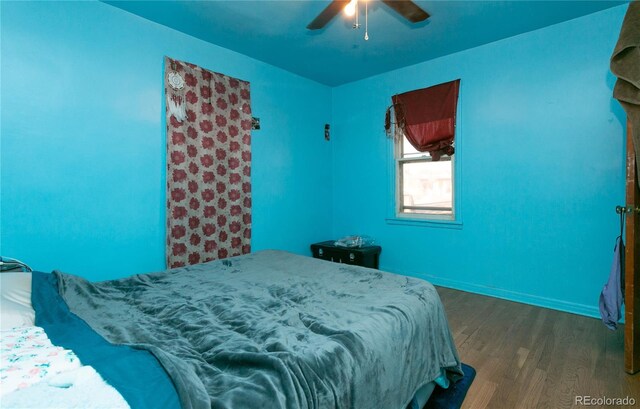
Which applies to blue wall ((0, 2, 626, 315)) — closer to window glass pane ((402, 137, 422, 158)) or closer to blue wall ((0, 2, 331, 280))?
blue wall ((0, 2, 331, 280))

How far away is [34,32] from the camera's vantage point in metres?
2.15

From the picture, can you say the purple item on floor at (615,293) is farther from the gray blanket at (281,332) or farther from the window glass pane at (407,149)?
the window glass pane at (407,149)

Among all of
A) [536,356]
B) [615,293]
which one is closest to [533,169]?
[615,293]

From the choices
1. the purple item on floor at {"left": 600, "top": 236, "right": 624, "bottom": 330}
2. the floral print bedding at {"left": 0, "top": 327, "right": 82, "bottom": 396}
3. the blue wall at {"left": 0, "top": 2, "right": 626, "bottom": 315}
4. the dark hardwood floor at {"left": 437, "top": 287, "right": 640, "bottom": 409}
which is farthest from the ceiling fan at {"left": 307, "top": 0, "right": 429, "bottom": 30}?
the dark hardwood floor at {"left": 437, "top": 287, "right": 640, "bottom": 409}

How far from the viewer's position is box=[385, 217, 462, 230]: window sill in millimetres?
3504

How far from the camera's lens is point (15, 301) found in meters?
1.37

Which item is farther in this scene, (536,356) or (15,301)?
(536,356)

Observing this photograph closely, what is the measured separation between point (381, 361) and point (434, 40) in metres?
3.02

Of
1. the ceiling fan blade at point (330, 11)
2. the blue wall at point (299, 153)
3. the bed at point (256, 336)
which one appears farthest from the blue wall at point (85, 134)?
the ceiling fan blade at point (330, 11)

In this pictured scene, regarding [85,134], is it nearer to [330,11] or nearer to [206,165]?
[206,165]

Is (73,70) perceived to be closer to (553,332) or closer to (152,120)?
(152,120)
